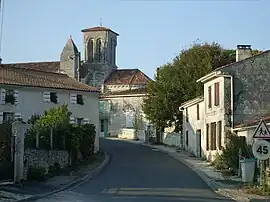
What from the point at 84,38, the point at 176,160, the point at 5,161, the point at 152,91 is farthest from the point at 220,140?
the point at 84,38

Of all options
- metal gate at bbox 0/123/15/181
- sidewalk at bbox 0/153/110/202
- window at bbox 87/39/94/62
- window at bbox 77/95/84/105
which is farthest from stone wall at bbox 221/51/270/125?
window at bbox 87/39/94/62

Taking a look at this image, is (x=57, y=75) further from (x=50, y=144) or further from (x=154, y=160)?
(x=50, y=144)

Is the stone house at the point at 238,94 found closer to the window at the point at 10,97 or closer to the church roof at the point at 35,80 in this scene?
the church roof at the point at 35,80

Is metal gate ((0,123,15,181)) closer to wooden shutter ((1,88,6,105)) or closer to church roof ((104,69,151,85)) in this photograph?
wooden shutter ((1,88,6,105))

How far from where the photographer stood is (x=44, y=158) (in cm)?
3067

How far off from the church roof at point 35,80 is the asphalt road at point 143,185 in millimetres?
14108

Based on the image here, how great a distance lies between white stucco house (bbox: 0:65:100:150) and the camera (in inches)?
1992

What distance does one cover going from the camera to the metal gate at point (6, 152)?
24.6 metres

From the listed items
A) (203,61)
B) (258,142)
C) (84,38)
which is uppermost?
(84,38)

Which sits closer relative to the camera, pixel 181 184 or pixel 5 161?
pixel 5 161

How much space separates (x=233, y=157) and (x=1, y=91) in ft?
80.7

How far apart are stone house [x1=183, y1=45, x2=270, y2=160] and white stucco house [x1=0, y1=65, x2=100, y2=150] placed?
16.7 meters

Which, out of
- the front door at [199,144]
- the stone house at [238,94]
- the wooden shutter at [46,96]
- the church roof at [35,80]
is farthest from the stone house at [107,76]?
the stone house at [238,94]

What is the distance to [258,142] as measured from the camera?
20.4 metres
